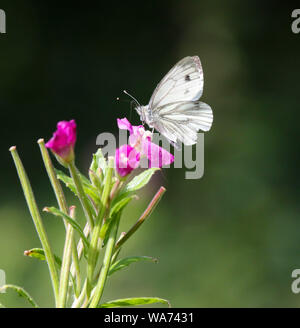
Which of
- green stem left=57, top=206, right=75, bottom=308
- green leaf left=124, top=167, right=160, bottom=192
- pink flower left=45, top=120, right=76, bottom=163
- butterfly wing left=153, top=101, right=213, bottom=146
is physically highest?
butterfly wing left=153, top=101, right=213, bottom=146

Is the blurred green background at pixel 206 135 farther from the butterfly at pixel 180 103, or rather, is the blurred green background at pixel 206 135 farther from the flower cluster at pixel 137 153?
the flower cluster at pixel 137 153

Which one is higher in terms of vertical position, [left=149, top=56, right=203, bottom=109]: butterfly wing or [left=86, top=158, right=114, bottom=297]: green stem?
[left=149, top=56, right=203, bottom=109]: butterfly wing

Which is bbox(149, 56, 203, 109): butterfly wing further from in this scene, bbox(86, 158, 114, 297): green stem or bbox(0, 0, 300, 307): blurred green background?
bbox(0, 0, 300, 307): blurred green background

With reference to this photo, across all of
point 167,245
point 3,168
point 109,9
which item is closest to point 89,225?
point 167,245

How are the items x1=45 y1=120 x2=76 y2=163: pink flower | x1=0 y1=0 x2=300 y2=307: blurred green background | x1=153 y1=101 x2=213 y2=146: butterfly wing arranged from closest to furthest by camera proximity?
x1=45 y1=120 x2=76 y2=163: pink flower < x1=153 y1=101 x2=213 y2=146: butterfly wing < x1=0 y1=0 x2=300 y2=307: blurred green background

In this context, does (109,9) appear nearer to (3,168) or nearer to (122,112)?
(122,112)

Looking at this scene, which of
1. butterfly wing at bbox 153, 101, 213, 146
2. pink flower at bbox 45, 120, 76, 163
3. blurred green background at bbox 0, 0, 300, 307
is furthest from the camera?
blurred green background at bbox 0, 0, 300, 307

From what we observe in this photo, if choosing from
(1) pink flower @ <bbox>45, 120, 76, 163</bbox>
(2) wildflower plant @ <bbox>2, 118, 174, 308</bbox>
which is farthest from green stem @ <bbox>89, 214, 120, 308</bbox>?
(1) pink flower @ <bbox>45, 120, 76, 163</bbox>

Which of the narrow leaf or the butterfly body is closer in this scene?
the narrow leaf
